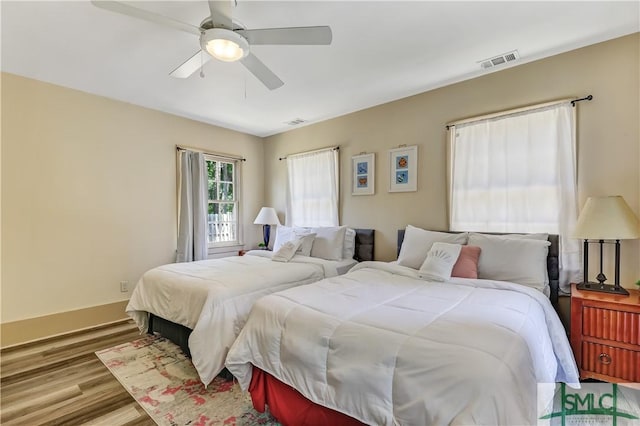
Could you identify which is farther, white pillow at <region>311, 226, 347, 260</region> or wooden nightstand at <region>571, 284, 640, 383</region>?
white pillow at <region>311, 226, 347, 260</region>

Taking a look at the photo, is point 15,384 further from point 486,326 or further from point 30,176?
point 486,326

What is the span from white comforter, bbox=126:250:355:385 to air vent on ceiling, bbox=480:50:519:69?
8.20 ft

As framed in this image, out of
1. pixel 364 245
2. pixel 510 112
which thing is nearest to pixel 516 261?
pixel 510 112

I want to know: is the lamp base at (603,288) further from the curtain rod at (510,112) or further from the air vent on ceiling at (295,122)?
the air vent on ceiling at (295,122)

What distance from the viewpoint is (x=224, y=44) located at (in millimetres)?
1809

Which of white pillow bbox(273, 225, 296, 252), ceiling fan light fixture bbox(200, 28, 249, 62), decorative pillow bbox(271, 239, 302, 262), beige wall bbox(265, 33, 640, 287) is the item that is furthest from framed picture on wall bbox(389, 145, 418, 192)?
ceiling fan light fixture bbox(200, 28, 249, 62)

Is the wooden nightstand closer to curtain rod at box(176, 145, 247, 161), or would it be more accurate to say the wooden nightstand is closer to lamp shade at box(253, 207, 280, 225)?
lamp shade at box(253, 207, 280, 225)

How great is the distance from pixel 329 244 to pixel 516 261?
198 centimetres

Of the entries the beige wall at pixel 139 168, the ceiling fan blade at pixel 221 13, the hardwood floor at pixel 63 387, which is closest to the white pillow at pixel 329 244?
the beige wall at pixel 139 168

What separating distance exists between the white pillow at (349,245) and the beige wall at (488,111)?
0.74 feet

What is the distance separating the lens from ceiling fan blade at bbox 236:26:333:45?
5.69 ft

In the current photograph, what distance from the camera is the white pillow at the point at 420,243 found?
2840 millimetres

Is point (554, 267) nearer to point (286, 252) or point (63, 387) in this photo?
point (286, 252)

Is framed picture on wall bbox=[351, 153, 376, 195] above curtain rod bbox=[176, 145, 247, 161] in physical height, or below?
below
